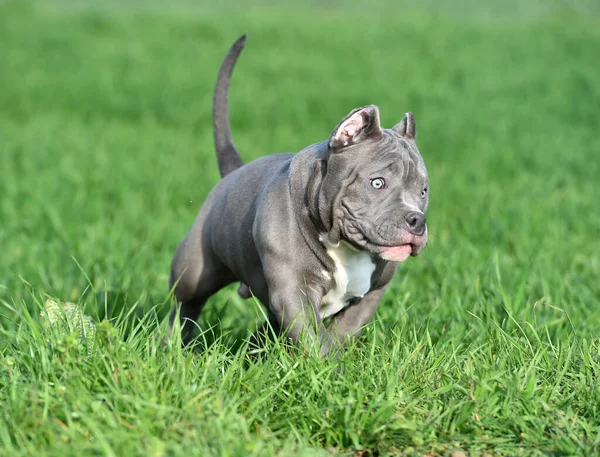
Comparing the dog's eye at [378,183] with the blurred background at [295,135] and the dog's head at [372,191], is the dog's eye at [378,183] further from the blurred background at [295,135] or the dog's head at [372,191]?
the blurred background at [295,135]

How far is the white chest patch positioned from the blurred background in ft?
1.62

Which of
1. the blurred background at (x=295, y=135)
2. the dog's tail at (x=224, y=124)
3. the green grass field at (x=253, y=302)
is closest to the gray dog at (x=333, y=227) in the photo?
the green grass field at (x=253, y=302)

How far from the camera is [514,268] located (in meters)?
6.07

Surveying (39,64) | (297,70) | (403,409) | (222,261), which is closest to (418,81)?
(297,70)

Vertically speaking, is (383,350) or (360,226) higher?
(360,226)

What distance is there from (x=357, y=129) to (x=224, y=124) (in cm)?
145

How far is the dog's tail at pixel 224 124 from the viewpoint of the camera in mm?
4918

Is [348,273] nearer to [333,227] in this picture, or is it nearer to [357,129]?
[333,227]

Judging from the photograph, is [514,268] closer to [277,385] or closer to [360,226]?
[360,226]

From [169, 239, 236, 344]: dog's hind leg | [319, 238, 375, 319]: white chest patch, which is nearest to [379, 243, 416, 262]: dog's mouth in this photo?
[319, 238, 375, 319]: white chest patch

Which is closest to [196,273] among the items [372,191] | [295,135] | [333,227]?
[333,227]

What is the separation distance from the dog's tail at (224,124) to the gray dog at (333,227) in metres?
0.66

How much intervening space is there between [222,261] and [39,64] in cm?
1296

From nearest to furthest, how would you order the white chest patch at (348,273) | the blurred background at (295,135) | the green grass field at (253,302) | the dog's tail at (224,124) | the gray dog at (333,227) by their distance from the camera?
the green grass field at (253,302)
the gray dog at (333,227)
the white chest patch at (348,273)
the dog's tail at (224,124)
the blurred background at (295,135)
